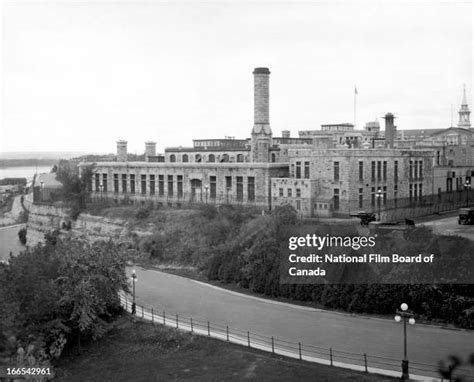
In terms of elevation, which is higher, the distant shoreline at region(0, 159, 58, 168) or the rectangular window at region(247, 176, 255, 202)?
the distant shoreline at region(0, 159, 58, 168)

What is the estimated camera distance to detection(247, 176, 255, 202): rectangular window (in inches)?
1630

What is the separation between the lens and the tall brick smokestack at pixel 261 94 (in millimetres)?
43719

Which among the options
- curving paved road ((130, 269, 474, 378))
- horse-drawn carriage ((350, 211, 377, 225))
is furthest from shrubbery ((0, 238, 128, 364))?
horse-drawn carriage ((350, 211, 377, 225))

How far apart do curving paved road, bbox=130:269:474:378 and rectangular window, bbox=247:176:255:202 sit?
11884 millimetres

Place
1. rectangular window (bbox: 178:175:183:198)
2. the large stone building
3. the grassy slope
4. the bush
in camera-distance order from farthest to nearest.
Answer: rectangular window (bbox: 178:175:183:198)
the bush
the large stone building
the grassy slope

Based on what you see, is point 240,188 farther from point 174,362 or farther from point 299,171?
point 174,362

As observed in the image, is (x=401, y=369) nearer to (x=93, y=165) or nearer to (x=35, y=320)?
(x=35, y=320)

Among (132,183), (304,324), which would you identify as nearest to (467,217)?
(304,324)

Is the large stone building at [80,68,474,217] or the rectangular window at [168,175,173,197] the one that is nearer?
the large stone building at [80,68,474,217]

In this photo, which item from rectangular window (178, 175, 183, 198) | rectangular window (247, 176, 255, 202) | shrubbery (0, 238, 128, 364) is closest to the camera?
shrubbery (0, 238, 128, 364)

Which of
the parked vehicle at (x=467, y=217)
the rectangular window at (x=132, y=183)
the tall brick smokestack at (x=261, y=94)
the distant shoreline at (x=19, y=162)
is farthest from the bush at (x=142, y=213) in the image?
the parked vehicle at (x=467, y=217)

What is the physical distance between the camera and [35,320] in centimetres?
2167

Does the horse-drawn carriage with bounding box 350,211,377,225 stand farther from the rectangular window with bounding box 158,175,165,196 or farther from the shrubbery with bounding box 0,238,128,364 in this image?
the rectangular window with bounding box 158,175,165,196

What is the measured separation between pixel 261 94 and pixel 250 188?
7244 millimetres
